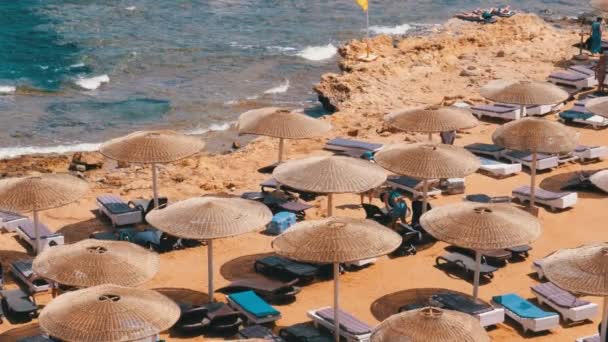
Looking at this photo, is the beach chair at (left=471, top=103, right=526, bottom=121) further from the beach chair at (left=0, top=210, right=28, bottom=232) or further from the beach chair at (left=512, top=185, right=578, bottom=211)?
the beach chair at (left=0, top=210, right=28, bottom=232)

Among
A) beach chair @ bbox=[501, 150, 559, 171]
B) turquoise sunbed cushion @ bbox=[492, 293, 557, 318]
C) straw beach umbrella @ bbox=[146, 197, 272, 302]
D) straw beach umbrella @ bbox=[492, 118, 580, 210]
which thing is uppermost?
straw beach umbrella @ bbox=[492, 118, 580, 210]

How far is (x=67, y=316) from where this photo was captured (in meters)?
13.2

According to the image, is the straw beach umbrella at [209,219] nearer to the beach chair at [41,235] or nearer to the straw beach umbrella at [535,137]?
the beach chair at [41,235]

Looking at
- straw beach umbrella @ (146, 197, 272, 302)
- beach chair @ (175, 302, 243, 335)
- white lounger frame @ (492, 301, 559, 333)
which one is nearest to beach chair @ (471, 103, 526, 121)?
white lounger frame @ (492, 301, 559, 333)

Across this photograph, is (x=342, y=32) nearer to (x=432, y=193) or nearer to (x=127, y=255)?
(x=432, y=193)

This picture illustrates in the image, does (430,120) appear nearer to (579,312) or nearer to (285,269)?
(285,269)

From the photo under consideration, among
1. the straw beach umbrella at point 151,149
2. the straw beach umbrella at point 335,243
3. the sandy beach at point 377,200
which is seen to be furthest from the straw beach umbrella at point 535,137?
the straw beach umbrella at point 151,149

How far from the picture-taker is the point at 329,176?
58.6 ft

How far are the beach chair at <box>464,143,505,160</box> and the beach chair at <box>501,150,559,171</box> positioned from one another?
133 mm

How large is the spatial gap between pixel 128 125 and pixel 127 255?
15035mm

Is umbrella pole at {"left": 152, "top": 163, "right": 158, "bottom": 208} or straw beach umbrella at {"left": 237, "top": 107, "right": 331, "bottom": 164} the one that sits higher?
straw beach umbrella at {"left": 237, "top": 107, "right": 331, "bottom": 164}

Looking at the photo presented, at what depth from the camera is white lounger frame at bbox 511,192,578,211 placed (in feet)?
67.4

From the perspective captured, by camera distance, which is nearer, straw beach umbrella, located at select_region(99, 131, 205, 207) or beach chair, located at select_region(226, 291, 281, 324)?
beach chair, located at select_region(226, 291, 281, 324)

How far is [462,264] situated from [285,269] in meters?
3.05
